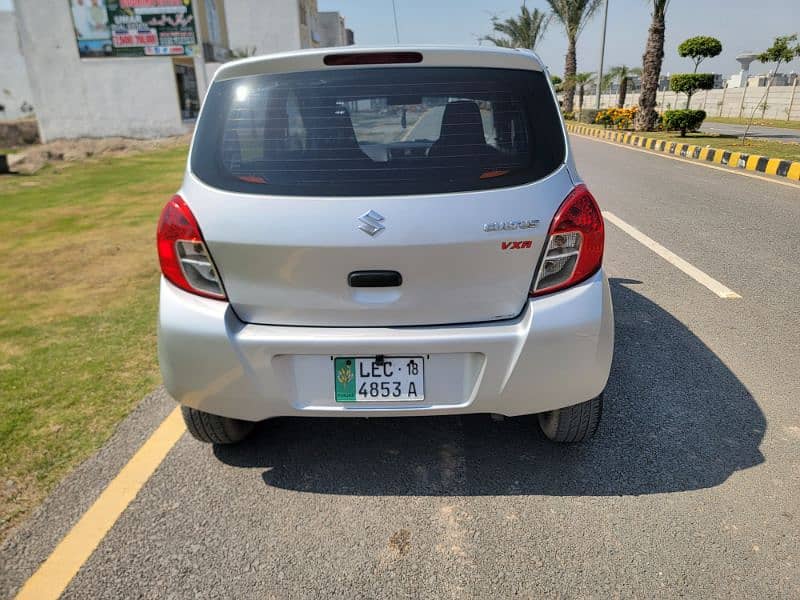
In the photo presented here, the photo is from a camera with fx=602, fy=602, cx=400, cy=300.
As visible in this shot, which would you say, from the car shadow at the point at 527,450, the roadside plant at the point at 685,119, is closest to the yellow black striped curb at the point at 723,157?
the roadside plant at the point at 685,119

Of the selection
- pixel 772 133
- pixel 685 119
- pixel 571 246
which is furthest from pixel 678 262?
pixel 772 133

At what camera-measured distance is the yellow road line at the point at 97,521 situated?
6.39 feet

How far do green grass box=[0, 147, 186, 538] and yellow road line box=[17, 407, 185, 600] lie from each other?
0.25m

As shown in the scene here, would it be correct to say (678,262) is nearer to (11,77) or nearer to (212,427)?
(212,427)

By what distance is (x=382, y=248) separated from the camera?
2016 mm

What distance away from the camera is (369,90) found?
2191 millimetres

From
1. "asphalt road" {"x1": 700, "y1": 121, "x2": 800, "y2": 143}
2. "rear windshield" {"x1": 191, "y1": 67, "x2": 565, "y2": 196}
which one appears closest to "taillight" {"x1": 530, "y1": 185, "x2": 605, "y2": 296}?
"rear windshield" {"x1": 191, "y1": 67, "x2": 565, "y2": 196}

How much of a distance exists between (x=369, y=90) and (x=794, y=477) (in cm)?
223

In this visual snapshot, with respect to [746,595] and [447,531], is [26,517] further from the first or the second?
[746,595]

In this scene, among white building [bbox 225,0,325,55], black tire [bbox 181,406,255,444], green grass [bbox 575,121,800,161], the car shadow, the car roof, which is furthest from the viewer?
white building [bbox 225,0,325,55]

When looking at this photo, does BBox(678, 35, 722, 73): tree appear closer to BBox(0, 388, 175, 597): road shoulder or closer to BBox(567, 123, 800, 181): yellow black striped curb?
BBox(567, 123, 800, 181): yellow black striped curb

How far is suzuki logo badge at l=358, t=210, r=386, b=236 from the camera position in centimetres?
201

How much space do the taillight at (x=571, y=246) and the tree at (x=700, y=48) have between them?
953 inches

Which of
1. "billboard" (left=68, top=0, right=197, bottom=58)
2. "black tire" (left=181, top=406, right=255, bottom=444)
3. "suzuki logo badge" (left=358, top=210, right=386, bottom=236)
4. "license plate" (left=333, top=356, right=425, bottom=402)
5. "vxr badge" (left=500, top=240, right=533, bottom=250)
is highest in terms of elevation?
"billboard" (left=68, top=0, right=197, bottom=58)
